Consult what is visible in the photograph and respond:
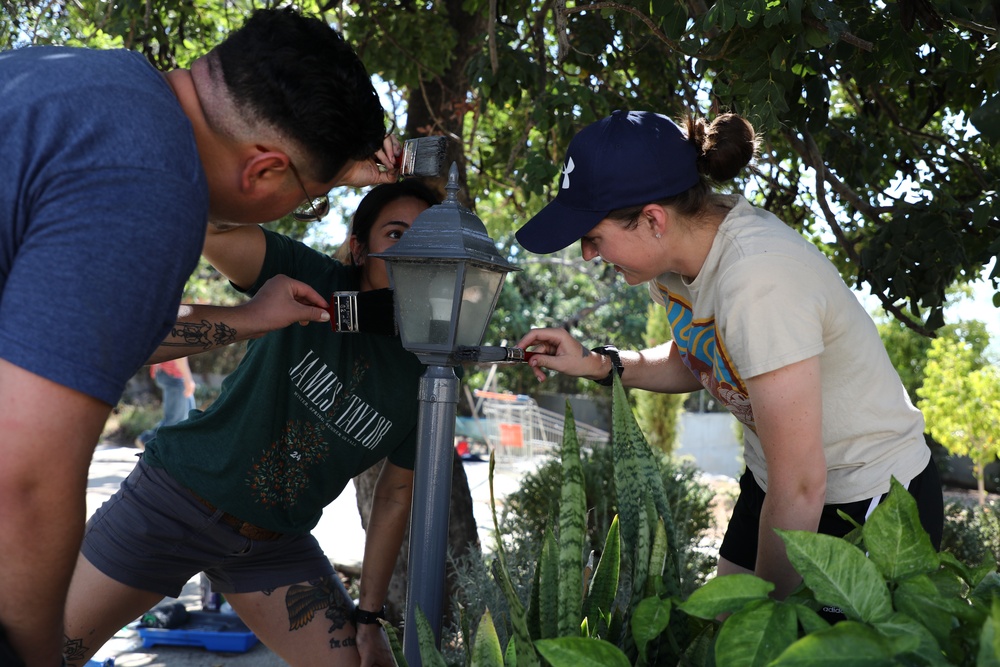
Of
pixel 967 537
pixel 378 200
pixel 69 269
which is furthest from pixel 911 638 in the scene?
pixel 967 537

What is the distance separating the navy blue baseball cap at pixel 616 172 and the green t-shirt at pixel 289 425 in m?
0.76

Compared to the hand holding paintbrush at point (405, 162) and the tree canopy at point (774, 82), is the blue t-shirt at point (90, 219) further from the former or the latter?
the tree canopy at point (774, 82)

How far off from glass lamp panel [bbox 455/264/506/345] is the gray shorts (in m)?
0.93

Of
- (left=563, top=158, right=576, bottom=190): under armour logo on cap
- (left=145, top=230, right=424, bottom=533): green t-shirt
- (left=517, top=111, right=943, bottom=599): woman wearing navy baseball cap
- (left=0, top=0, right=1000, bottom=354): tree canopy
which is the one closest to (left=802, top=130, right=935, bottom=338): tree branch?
(left=0, top=0, right=1000, bottom=354): tree canopy

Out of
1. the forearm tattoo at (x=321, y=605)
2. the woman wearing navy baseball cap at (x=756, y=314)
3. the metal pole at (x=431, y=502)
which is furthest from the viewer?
the forearm tattoo at (x=321, y=605)

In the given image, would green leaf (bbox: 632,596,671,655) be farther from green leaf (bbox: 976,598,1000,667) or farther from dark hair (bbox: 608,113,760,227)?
dark hair (bbox: 608,113,760,227)

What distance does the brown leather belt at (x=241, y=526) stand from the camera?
238 centimetres

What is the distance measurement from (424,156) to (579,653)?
3.89 feet

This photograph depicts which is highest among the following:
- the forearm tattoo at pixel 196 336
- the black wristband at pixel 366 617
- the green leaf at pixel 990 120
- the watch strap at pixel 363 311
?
the green leaf at pixel 990 120

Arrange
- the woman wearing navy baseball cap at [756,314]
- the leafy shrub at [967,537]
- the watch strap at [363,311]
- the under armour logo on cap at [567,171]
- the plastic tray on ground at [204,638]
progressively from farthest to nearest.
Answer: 1. the leafy shrub at [967,537]
2. the plastic tray on ground at [204,638]
3. the watch strap at [363,311]
4. the under armour logo on cap at [567,171]
5. the woman wearing navy baseball cap at [756,314]

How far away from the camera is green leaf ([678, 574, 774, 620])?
3.65 ft

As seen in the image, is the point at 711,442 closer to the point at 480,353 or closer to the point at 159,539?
the point at 159,539

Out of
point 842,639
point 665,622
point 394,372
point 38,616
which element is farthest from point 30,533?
point 394,372

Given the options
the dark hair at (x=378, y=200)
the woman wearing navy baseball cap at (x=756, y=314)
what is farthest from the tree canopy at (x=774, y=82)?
the dark hair at (x=378, y=200)
